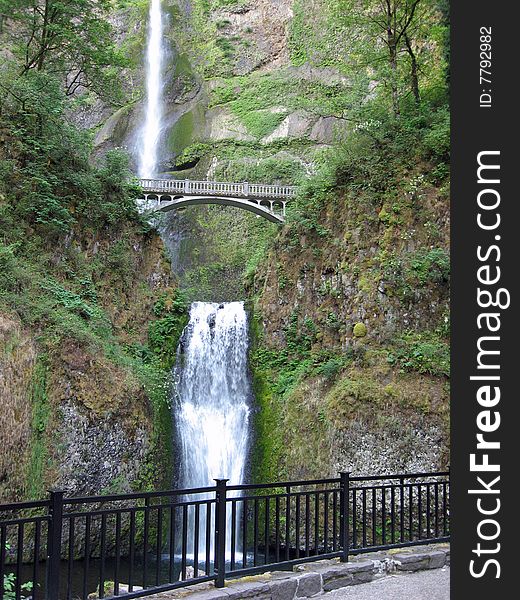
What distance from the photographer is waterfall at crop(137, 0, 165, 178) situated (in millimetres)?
32969

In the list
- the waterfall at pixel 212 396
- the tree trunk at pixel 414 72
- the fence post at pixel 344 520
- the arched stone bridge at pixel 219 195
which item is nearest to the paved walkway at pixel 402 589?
the fence post at pixel 344 520

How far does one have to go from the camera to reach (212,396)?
16.5 meters

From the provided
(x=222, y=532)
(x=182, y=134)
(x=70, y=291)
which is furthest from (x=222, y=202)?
(x=222, y=532)

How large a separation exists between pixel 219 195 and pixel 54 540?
20.7m

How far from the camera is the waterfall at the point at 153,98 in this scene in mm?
32969

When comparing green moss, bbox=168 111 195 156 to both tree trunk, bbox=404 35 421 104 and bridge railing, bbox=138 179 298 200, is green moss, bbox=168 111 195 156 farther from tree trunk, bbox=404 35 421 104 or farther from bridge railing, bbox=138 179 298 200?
tree trunk, bbox=404 35 421 104

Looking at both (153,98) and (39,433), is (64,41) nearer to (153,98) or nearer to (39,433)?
(39,433)

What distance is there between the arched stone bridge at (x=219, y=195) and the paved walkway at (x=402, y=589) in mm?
18274

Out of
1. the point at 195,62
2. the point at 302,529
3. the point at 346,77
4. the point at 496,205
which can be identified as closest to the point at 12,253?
the point at 302,529

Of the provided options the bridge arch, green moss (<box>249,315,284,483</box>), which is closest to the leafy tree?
the bridge arch

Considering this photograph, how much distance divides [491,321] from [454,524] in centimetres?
135

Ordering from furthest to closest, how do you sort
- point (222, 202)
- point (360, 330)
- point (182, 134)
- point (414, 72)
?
point (182, 134)
point (222, 202)
point (414, 72)
point (360, 330)

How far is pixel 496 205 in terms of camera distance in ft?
12.9

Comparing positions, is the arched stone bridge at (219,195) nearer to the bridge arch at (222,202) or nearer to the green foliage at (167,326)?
the bridge arch at (222,202)
